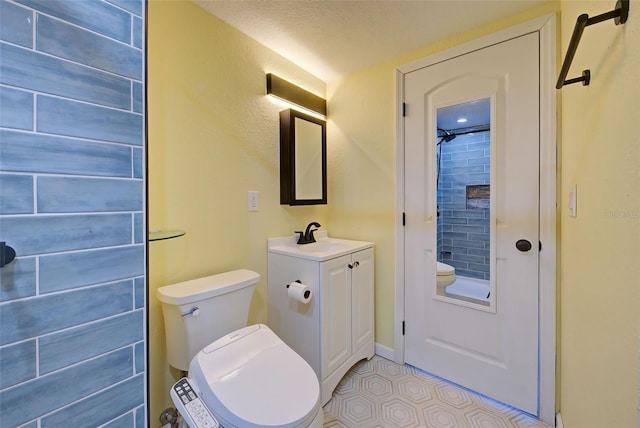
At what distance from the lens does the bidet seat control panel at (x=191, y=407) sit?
2.77 feet

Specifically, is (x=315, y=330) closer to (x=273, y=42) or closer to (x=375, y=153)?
(x=375, y=153)

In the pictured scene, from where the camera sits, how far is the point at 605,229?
0.72 m

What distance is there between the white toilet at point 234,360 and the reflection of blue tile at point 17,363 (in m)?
0.51

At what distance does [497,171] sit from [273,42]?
1.60 metres

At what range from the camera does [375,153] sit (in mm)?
1961

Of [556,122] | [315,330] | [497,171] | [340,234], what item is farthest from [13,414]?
[556,122]

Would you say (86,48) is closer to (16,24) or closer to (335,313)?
(16,24)

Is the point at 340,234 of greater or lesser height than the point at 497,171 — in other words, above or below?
below

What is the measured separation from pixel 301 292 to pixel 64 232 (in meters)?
1.05

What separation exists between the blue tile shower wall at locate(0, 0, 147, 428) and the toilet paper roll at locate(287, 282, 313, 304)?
0.82 meters

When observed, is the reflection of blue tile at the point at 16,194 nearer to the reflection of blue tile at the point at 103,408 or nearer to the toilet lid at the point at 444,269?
the reflection of blue tile at the point at 103,408

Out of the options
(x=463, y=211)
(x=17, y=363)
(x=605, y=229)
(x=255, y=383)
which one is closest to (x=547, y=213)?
(x=463, y=211)

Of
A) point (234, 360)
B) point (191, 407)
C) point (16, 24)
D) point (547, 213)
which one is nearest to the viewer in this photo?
point (16, 24)

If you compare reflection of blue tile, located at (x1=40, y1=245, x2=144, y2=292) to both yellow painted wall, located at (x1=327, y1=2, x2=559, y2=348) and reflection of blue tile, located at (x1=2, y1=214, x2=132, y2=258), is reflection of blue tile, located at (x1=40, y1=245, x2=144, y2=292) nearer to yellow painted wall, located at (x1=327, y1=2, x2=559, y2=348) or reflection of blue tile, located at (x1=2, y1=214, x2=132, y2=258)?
reflection of blue tile, located at (x1=2, y1=214, x2=132, y2=258)
